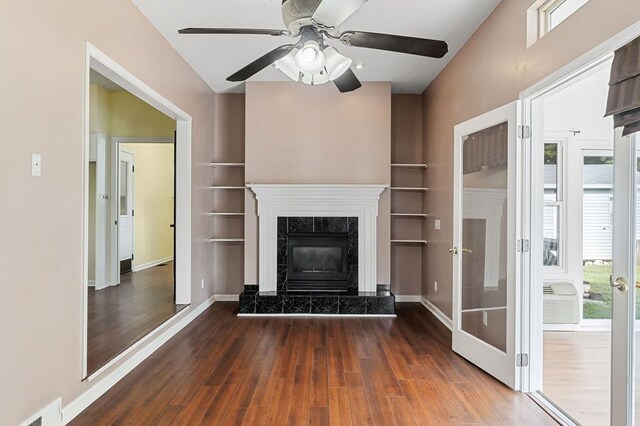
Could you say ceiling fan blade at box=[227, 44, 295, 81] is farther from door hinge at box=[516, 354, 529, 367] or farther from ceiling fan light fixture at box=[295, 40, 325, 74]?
door hinge at box=[516, 354, 529, 367]

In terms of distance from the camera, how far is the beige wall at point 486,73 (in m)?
2.10

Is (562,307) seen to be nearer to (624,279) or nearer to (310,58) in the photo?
(624,279)

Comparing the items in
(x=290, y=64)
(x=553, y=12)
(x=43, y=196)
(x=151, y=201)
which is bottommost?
(x=43, y=196)

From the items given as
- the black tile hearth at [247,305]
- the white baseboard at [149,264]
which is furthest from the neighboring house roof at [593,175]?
the white baseboard at [149,264]

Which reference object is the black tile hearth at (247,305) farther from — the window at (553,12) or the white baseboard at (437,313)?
the window at (553,12)

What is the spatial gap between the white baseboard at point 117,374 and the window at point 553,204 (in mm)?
4192

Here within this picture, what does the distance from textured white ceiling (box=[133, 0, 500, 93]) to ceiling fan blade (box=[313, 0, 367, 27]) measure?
137 cm

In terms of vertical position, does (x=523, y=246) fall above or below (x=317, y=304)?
above

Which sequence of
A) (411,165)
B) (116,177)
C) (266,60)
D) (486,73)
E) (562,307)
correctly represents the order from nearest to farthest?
(266,60) → (486,73) → (562,307) → (411,165) → (116,177)

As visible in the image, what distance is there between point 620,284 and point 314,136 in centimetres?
376

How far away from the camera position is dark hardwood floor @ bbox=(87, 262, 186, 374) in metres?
3.11

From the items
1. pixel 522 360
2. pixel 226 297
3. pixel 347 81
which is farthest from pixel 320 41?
pixel 226 297

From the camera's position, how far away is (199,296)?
15.7 ft

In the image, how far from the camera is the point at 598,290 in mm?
4320
